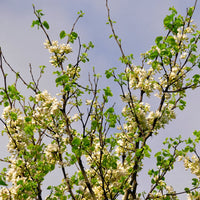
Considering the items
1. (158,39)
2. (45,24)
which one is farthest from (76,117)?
(158,39)

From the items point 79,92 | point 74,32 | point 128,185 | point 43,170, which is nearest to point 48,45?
point 74,32

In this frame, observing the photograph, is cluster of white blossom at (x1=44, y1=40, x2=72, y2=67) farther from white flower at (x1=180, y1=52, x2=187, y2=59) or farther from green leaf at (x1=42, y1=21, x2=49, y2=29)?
white flower at (x1=180, y1=52, x2=187, y2=59)

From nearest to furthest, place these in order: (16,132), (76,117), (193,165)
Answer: (16,132) < (76,117) < (193,165)

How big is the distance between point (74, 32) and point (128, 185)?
16.6ft

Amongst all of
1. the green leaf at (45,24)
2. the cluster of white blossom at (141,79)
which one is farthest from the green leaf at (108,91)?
the green leaf at (45,24)

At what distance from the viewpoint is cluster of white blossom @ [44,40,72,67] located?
8.63m

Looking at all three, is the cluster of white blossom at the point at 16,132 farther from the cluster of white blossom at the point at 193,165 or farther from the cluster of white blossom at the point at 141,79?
the cluster of white blossom at the point at 193,165

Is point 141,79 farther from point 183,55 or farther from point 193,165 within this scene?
point 193,165

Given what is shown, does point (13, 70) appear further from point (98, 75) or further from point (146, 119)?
point (146, 119)

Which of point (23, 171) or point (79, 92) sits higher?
point (79, 92)

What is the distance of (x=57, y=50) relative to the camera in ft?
28.4

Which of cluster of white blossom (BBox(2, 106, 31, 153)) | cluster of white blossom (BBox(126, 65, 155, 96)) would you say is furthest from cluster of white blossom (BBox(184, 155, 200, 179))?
cluster of white blossom (BBox(2, 106, 31, 153))

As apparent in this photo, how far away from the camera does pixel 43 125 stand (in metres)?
7.92

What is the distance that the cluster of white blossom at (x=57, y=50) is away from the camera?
8633 mm
